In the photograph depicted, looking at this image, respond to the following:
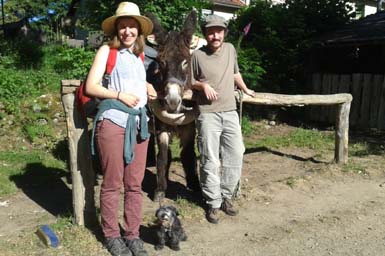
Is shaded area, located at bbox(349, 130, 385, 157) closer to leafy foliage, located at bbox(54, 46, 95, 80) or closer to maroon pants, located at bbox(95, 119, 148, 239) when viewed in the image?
maroon pants, located at bbox(95, 119, 148, 239)

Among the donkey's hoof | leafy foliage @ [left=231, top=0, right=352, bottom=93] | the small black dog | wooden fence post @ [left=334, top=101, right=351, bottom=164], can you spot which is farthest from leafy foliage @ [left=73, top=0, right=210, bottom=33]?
the small black dog

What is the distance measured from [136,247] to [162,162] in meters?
1.54

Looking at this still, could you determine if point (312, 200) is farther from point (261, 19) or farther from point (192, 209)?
point (261, 19)

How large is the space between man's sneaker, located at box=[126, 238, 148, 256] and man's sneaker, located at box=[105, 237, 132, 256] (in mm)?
39

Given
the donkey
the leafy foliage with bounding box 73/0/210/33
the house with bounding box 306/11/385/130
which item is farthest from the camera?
the house with bounding box 306/11/385/130

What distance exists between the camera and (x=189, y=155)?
18.2 ft

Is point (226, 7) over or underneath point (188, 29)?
over

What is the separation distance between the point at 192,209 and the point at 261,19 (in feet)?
34.7

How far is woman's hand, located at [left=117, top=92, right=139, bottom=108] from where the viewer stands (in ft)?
11.8

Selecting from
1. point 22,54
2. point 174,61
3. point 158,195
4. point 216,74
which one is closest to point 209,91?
point 216,74

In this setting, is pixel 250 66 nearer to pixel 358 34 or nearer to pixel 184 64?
pixel 358 34

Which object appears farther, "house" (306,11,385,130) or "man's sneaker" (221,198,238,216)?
"house" (306,11,385,130)

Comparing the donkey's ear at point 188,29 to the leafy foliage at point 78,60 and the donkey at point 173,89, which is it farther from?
the leafy foliage at point 78,60

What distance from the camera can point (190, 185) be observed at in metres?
5.71
